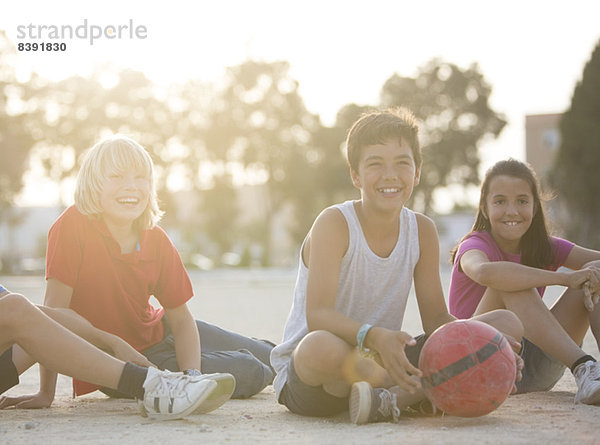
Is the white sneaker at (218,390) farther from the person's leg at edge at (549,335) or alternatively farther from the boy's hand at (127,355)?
the person's leg at edge at (549,335)

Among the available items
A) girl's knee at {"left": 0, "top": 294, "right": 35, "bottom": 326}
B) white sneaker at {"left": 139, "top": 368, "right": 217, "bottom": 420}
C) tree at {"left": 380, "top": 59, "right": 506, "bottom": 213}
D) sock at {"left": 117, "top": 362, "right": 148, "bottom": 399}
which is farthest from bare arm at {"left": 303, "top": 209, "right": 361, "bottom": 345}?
tree at {"left": 380, "top": 59, "right": 506, "bottom": 213}

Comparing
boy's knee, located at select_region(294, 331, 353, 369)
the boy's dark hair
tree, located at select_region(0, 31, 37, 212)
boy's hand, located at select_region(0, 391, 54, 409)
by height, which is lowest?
boy's hand, located at select_region(0, 391, 54, 409)

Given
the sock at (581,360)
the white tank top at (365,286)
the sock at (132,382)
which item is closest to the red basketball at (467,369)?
the white tank top at (365,286)

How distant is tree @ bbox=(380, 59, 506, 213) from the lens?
5553cm

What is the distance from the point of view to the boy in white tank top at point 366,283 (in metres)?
3.95

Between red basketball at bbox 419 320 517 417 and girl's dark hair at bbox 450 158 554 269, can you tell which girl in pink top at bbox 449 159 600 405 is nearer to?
girl's dark hair at bbox 450 158 554 269

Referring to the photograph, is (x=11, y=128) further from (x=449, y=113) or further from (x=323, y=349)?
(x=323, y=349)

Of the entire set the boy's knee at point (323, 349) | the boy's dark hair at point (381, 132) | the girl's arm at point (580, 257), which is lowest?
the boy's knee at point (323, 349)

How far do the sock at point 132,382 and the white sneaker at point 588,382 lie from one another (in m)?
2.32

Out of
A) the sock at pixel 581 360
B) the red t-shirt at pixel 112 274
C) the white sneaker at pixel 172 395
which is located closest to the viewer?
the white sneaker at pixel 172 395

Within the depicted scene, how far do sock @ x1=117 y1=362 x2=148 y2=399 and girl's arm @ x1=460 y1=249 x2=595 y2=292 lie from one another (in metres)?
1.98

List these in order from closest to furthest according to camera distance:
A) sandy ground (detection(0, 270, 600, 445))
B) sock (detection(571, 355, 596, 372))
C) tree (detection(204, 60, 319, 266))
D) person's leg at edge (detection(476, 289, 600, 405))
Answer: sandy ground (detection(0, 270, 600, 445))
person's leg at edge (detection(476, 289, 600, 405))
sock (detection(571, 355, 596, 372))
tree (detection(204, 60, 319, 266))

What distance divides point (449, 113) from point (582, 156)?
81.8ft

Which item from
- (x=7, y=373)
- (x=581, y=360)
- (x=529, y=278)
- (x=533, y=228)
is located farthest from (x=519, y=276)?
(x=7, y=373)
